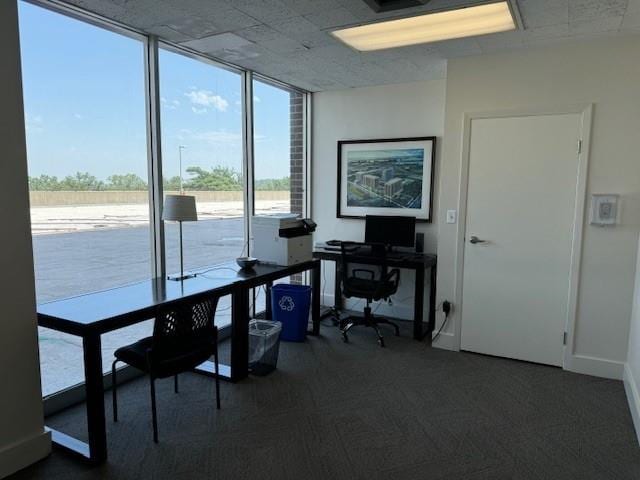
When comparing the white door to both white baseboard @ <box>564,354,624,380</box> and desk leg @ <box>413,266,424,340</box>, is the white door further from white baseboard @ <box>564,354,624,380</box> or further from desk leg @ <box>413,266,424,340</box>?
desk leg @ <box>413,266,424,340</box>

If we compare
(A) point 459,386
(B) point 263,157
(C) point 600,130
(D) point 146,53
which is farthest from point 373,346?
(D) point 146,53

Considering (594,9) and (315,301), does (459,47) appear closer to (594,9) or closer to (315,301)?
(594,9)

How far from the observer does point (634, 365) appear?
119 inches

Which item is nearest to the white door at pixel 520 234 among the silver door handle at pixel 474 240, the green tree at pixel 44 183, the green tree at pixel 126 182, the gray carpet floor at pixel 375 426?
the silver door handle at pixel 474 240

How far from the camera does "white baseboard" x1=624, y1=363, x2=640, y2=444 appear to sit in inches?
106

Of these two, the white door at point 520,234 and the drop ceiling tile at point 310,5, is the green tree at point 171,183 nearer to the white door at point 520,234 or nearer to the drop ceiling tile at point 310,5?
the drop ceiling tile at point 310,5

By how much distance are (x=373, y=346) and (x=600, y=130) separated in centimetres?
254

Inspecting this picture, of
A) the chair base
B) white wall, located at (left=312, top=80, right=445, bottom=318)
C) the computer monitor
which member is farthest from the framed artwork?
→ the chair base

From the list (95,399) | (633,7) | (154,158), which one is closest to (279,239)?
(154,158)

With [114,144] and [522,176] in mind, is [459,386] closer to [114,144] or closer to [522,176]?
[522,176]

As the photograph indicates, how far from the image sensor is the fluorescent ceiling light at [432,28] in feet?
9.35

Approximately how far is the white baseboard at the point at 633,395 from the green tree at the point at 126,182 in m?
3.66

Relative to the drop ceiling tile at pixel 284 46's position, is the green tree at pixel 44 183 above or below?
below

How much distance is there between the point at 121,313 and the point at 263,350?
136 cm
